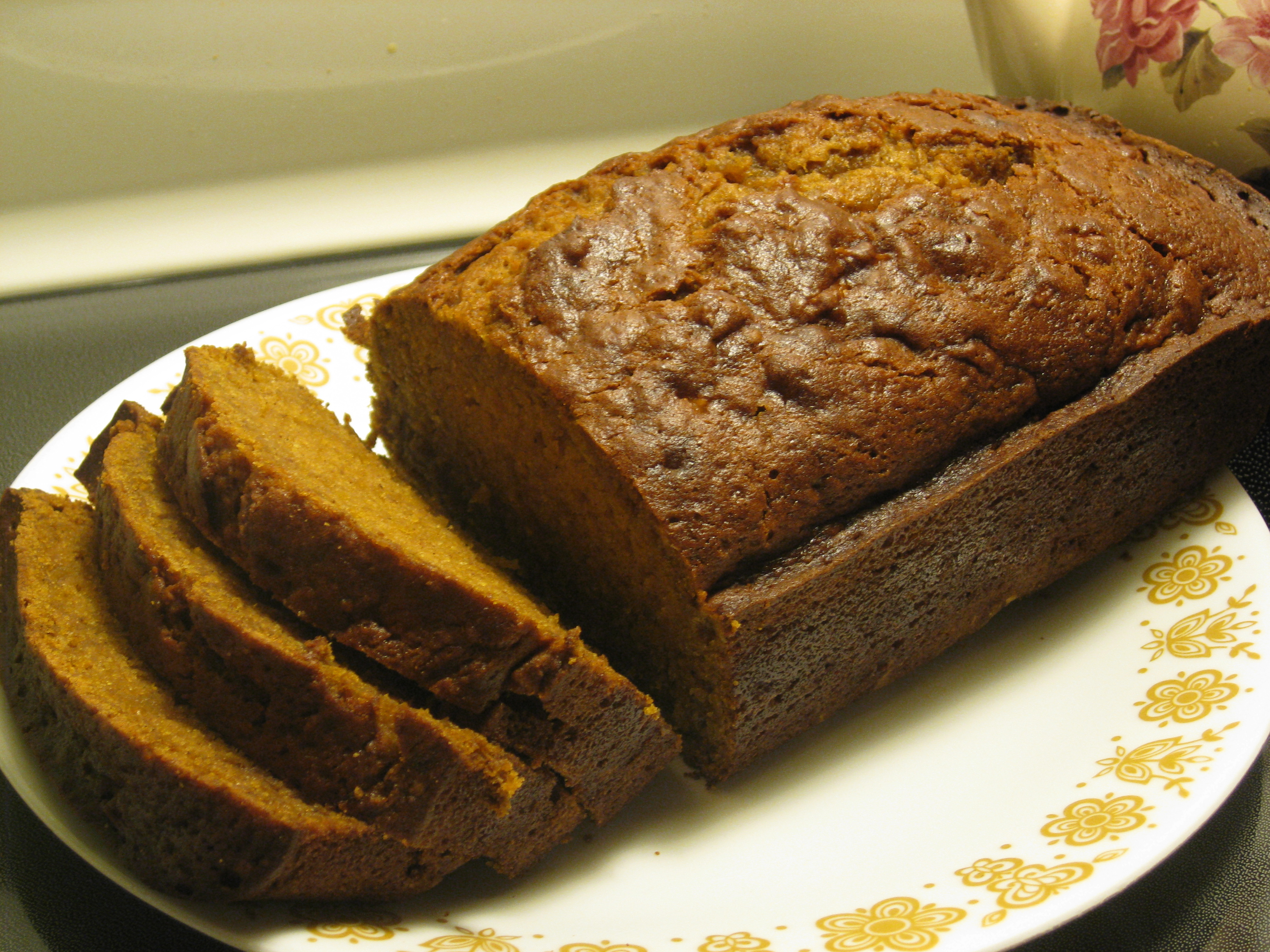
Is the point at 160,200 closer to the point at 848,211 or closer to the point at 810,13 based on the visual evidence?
the point at 810,13

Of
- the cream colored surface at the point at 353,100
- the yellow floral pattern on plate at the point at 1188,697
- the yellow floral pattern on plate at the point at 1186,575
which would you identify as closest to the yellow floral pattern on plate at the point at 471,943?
the yellow floral pattern on plate at the point at 1188,697

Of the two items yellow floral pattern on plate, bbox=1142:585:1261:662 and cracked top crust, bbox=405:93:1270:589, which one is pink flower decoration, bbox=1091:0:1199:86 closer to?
cracked top crust, bbox=405:93:1270:589

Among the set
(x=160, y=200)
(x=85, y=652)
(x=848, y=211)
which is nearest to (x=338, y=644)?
Answer: (x=85, y=652)

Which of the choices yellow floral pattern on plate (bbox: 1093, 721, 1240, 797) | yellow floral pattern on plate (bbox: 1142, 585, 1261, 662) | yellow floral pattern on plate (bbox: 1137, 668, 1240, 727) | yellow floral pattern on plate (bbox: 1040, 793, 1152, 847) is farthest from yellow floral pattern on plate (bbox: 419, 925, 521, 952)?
yellow floral pattern on plate (bbox: 1142, 585, 1261, 662)

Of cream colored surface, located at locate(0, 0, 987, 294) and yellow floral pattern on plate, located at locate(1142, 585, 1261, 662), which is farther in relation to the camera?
cream colored surface, located at locate(0, 0, 987, 294)

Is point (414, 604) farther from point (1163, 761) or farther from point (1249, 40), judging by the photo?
point (1249, 40)

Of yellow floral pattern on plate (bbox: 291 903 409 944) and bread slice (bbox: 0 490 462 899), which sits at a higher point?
bread slice (bbox: 0 490 462 899)

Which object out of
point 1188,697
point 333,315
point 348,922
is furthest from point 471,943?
point 333,315

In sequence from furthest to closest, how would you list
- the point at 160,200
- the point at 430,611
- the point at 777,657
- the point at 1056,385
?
the point at 160,200, the point at 1056,385, the point at 777,657, the point at 430,611
